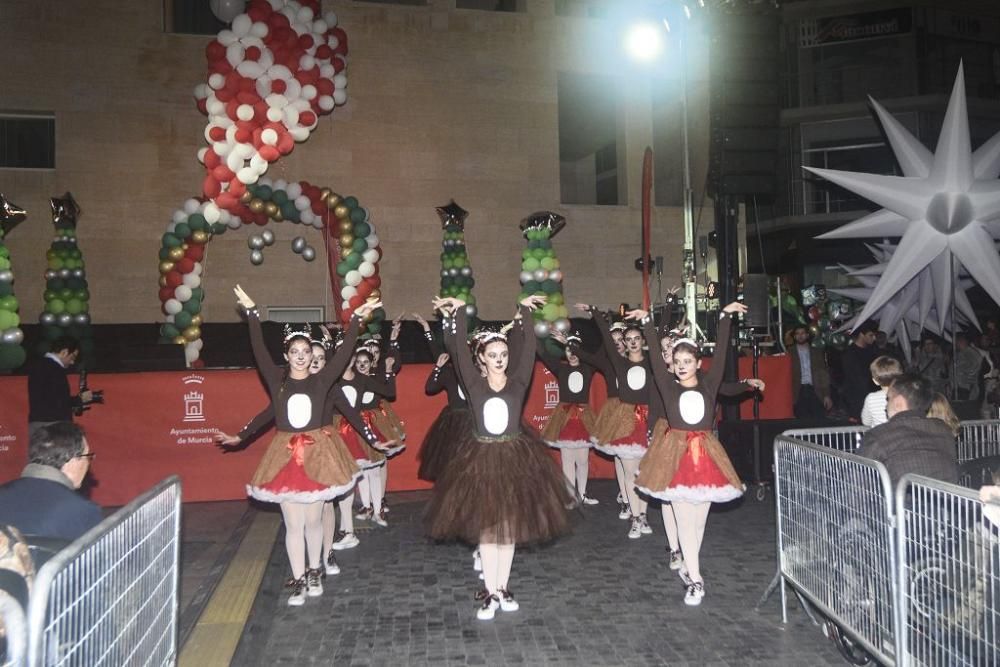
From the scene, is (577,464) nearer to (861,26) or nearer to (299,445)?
(299,445)

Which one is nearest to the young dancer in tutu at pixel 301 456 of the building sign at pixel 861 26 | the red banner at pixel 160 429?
the red banner at pixel 160 429

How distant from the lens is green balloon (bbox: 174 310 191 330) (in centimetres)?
1309

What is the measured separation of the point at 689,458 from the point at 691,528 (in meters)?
0.52

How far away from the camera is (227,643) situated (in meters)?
5.14

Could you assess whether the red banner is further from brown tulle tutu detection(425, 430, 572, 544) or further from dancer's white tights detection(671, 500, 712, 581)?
dancer's white tights detection(671, 500, 712, 581)

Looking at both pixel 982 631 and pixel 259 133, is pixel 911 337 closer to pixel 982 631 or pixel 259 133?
pixel 982 631

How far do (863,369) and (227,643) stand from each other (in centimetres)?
873

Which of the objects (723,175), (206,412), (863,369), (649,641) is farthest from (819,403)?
(206,412)

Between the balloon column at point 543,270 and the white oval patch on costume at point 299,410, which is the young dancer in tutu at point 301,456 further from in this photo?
the balloon column at point 543,270

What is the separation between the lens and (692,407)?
5.94 meters

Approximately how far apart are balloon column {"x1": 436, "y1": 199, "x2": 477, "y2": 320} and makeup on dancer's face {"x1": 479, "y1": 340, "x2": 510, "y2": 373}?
867 cm

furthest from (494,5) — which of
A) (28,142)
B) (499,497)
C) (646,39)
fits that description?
(499,497)

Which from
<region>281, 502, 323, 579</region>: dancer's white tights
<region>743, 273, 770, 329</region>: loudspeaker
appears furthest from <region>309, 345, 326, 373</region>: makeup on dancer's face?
<region>743, 273, 770, 329</region>: loudspeaker

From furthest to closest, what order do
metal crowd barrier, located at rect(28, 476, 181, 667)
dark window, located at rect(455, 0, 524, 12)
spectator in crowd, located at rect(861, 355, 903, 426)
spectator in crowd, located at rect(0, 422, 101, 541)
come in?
dark window, located at rect(455, 0, 524, 12) → spectator in crowd, located at rect(861, 355, 903, 426) → spectator in crowd, located at rect(0, 422, 101, 541) → metal crowd barrier, located at rect(28, 476, 181, 667)
